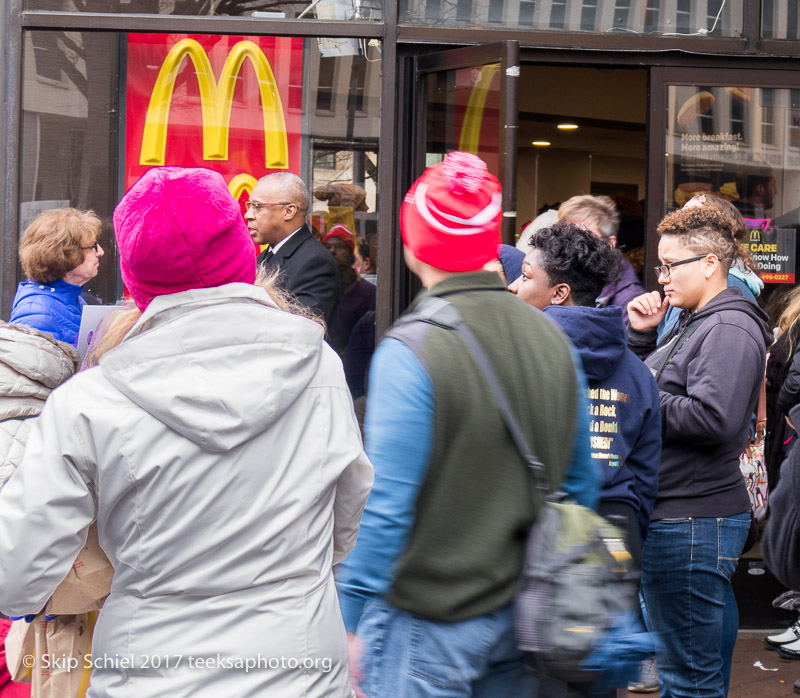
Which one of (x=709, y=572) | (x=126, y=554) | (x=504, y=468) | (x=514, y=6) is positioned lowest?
(x=709, y=572)

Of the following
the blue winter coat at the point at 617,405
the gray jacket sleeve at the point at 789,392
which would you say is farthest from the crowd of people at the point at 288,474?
the gray jacket sleeve at the point at 789,392

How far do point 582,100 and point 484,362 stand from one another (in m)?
8.48

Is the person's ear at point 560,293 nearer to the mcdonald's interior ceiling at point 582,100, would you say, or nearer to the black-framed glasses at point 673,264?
the black-framed glasses at point 673,264

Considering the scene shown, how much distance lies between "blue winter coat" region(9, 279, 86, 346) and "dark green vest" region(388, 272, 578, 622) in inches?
104

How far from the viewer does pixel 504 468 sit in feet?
6.46

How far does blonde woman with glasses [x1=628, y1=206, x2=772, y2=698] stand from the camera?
11.2 ft

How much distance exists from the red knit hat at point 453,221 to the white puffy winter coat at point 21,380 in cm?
134

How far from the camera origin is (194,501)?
1.82 m

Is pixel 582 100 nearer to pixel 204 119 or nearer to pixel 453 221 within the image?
pixel 204 119

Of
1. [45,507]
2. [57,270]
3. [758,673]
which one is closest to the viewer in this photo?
[45,507]

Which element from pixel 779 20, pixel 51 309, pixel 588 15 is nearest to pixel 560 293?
pixel 51 309

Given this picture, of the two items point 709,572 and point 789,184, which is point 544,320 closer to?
point 709,572

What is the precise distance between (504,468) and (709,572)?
6.08 ft

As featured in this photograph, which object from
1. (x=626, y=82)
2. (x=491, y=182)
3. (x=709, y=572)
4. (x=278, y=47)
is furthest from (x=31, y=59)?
(x=626, y=82)
